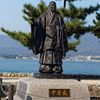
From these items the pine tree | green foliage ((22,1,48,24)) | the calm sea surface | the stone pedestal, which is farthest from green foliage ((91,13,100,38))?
the calm sea surface

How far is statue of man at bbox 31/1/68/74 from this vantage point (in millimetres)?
6598

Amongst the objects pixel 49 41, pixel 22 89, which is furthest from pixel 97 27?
pixel 22 89

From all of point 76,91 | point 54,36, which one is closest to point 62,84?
point 76,91

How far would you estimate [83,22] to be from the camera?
13.9m

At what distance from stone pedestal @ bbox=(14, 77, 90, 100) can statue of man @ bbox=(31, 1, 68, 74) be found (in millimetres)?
564

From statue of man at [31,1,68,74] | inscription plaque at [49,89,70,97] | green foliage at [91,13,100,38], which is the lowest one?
inscription plaque at [49,89,70,97]

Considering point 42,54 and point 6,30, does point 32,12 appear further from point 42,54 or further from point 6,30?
point 42,54

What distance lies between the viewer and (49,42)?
6656 millimetres

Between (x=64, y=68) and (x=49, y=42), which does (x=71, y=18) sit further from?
(x=64, y=68)

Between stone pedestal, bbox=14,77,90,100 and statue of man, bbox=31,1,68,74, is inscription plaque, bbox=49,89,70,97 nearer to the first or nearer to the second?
stone pedestal, bbox=14,77,90,100

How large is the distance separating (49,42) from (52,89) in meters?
1.34

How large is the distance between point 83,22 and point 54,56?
303 inches

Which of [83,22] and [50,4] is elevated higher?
[83,22]

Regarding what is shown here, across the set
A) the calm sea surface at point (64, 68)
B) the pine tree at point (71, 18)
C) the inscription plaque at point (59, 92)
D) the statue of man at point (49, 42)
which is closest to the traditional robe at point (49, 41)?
the statue of man at point (49, 42)
